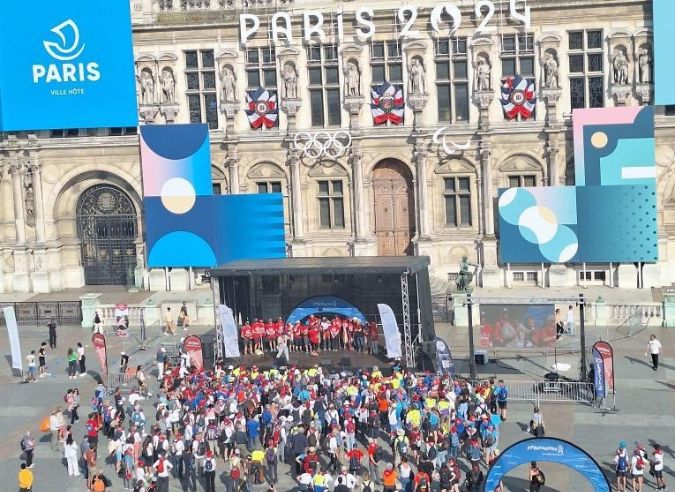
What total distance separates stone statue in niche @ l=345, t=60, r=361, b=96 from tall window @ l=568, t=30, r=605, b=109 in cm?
1033

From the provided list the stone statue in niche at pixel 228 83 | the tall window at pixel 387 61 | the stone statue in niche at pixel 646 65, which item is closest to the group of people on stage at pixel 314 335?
the tall window at pixel 387 61

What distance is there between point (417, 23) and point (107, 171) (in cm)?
1784

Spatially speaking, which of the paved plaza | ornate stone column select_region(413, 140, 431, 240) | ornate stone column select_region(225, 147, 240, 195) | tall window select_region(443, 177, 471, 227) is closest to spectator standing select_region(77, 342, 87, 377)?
the paved plaza

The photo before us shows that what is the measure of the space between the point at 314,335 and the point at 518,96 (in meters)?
17.8

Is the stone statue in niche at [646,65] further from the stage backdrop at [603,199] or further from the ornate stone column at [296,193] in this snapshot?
the ornate stone column at [296,193]

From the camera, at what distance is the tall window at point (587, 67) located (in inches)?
1945

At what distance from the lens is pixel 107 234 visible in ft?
183

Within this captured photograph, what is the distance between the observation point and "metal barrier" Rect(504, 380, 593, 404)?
112ft

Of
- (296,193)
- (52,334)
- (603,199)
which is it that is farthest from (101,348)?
(603,199)

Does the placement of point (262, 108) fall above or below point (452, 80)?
below

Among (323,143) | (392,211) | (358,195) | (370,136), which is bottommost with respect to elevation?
(392,211)

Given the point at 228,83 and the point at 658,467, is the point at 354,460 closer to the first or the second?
the point at 658,467

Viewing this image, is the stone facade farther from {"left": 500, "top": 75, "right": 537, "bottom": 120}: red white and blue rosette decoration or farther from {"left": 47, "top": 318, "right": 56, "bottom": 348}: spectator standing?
{"left": 47, "top": 318, "right": 56, "bottom": 348}: spectator standing

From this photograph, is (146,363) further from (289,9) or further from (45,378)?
(289,9)
